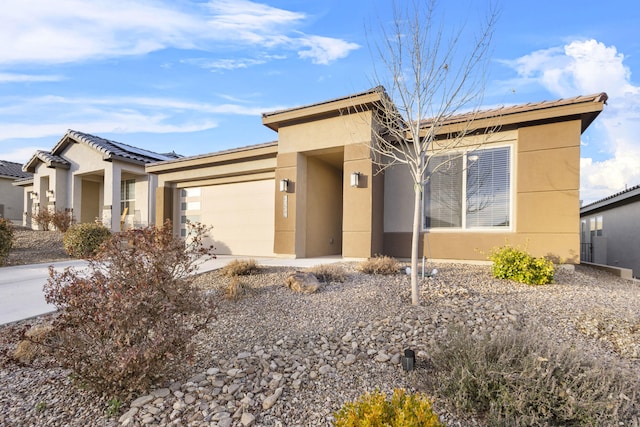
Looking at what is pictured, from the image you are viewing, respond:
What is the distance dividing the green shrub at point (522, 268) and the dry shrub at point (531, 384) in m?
3.57

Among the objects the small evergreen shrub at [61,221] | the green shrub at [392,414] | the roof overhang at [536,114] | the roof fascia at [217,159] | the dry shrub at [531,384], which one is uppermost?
the roof overhang at [536,114]

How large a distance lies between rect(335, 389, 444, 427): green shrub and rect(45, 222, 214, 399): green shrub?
1.64 meters

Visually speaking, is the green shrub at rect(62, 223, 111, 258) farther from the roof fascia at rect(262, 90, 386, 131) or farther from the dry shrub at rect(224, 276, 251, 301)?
the dry shrub at rect(224, 276, 251, 301)

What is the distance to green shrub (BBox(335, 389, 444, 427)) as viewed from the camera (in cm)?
188

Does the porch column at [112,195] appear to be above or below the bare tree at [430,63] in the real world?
below

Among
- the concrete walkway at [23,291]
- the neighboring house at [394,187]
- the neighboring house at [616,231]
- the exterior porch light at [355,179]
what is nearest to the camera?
the concrete walkway at [23,291]

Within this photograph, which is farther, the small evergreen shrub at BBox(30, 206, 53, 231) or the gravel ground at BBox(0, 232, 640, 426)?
the small evergreen shrub at BBox(30, 206, 53, 231)

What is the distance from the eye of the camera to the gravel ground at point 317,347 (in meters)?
2.76

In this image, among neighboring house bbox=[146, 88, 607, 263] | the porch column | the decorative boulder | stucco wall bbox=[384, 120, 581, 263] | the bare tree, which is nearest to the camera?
the bare tree

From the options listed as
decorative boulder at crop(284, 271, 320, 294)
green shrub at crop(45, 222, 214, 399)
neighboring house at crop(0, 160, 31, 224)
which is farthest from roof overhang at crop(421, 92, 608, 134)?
neighboring house at crop(0, 160, 31, 224)

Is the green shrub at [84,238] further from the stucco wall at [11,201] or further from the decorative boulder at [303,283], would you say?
the stucco wall at [11,201]

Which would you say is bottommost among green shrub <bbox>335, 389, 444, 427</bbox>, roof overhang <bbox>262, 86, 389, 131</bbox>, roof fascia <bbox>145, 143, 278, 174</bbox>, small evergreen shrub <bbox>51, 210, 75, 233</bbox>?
green shrub <bbox>335, 389, 444, 427</bbox>

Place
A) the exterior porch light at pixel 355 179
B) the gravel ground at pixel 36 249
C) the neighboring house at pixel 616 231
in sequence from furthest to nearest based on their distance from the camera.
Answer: the neighboring house at pixel 616 231
the gravel ground at pixel 36 249
the exterior porch light at pixel 355 179

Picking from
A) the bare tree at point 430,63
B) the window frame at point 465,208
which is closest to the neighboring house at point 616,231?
the window frame at point 465,208
